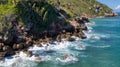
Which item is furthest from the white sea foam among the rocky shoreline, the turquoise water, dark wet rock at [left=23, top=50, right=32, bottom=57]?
the rocky shoreline

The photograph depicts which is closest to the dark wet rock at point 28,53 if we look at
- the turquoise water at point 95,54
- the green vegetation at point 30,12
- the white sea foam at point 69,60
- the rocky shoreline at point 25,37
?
the rocky shoreline at point 25,37

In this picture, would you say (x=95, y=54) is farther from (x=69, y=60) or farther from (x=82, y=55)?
(x=69, y=60)

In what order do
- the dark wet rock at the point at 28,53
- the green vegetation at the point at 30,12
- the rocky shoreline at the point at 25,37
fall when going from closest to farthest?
the dark wet rock at the point at 28,53 → the rocky shoreline at the point at 25,37 → the green vegetation at the point at 30,12

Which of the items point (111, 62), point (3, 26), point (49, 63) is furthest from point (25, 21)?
point (111, 62)

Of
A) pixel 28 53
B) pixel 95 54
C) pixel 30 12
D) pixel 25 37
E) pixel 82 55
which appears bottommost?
pixel 95 54

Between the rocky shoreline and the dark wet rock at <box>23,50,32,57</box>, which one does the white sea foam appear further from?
the rocky shoreline

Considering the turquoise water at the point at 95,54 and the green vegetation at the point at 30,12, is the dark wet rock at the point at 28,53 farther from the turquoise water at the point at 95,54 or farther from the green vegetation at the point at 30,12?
the green vegetation at the point at 30,12

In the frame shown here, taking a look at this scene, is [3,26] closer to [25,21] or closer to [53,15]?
[25,21]

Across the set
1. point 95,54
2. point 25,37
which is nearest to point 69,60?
point 95,54

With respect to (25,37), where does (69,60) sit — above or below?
below

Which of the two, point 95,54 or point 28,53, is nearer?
point 28,53

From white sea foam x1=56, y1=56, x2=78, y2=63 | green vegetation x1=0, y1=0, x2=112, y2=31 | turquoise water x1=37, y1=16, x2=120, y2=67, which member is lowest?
turquoise water x1=37, y1=16, x2=120, y2=67
